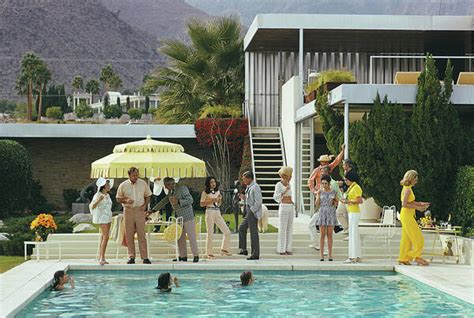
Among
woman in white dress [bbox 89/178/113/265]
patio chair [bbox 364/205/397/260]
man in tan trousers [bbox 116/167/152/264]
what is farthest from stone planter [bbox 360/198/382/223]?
woman in white dress [bbox 89/178/113/265]

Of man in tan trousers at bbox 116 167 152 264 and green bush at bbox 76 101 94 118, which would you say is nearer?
man in tan trousers at bbox 116 167 152 264

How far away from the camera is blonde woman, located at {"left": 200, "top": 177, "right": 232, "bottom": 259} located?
15648 millimetres

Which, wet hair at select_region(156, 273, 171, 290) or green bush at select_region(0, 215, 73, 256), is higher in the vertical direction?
green bush at select_region(0, 215, 73, 256)

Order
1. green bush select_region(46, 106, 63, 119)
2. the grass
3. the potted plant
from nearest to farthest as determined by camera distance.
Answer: the grass, the potted plant, green bush select_region(46, 106, 63, 119)

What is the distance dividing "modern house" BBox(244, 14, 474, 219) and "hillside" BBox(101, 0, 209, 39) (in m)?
97.4

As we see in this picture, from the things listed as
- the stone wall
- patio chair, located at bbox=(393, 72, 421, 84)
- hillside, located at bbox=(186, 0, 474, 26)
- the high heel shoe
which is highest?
hillside, located at bbox=(186, 0, 474, 26)

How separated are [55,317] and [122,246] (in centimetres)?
586

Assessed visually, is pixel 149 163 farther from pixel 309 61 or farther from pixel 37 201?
pixel 309 61

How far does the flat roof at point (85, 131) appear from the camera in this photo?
28.9 meters

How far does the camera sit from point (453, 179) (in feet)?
60.2

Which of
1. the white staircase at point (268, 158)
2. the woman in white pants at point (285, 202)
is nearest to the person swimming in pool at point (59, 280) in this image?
the woman in white pants at point (285, 202)

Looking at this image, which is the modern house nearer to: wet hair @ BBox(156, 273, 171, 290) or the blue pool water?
the blue pool water

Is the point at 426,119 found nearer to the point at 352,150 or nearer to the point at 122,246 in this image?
the point at 352,150

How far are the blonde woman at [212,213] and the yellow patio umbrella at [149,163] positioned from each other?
50 cm
